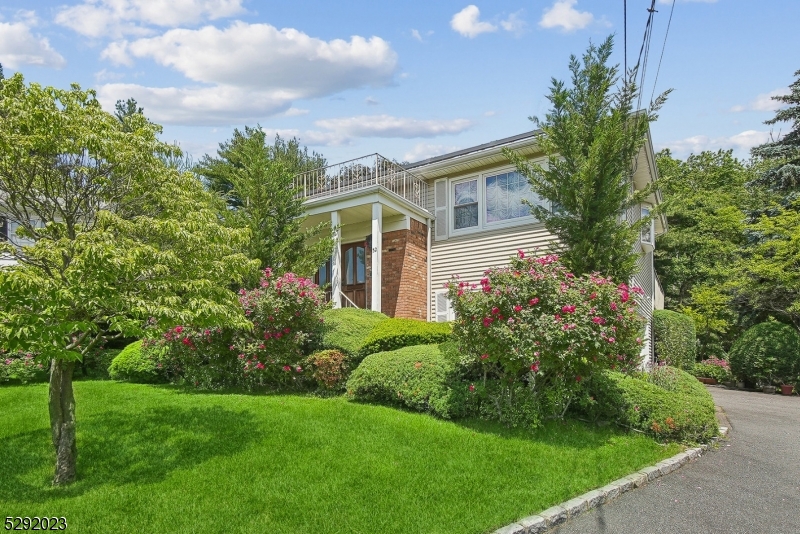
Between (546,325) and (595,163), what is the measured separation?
12.8 feet

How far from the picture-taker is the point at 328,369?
8.12 m

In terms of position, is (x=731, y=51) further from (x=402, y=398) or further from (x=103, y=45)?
(x=103, y=45)

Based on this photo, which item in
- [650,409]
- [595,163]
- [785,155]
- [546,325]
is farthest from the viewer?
[785,155]

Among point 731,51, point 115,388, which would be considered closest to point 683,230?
point 731,51

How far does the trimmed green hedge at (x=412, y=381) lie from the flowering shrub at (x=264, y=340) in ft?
5.01

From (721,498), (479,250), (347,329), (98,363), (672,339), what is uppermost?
(479,250)

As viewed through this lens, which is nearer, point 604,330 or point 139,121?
point 139,121

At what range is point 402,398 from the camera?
6965 millimetres

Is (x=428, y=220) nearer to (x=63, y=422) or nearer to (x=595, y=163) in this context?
(x=595, y=163)

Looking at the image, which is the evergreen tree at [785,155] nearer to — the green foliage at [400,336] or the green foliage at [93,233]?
the green foliage at [400,336]

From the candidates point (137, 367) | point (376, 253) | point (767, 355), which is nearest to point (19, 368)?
point (137, 367)

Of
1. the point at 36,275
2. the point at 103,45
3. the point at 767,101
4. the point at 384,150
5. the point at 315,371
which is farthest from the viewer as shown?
the point at 767,101

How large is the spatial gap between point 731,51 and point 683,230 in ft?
60.6

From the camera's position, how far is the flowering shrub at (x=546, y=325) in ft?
18.8
